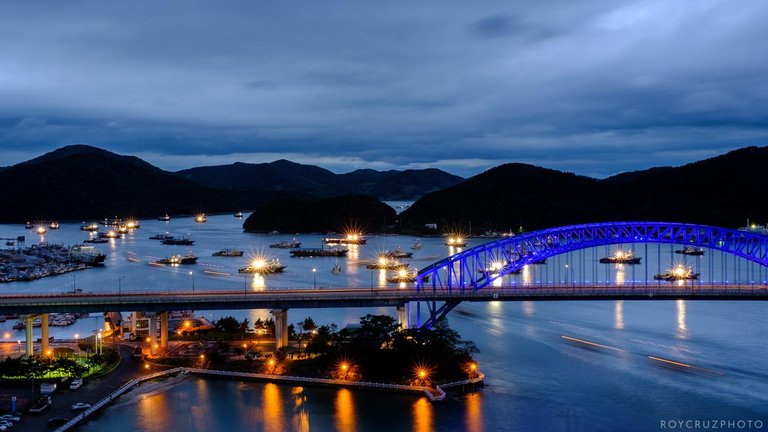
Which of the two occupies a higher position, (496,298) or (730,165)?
(730,165)

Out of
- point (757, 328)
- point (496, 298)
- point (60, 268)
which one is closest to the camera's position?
point (496, 298)

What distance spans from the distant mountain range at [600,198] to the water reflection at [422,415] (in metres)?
97.3

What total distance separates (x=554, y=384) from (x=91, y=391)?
19834 millimetres

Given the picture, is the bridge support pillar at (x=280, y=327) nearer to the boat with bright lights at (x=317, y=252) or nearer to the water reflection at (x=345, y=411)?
the water reflection at (x=345, y=411)

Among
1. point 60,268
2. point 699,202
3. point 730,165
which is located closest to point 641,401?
point 60,268

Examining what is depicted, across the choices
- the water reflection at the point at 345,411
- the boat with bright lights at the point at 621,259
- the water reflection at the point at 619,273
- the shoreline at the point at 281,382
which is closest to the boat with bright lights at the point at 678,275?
the water reflection at the point at 619,273

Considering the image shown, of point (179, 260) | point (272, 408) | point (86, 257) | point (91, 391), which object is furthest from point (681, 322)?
point (86, 257)

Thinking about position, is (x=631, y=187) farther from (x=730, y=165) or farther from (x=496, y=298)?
(x=496, y=298)

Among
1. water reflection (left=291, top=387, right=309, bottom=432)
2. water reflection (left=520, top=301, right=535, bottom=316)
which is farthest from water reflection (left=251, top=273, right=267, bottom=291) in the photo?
water reflection (left=291, top=387, right=309, bottom=432)

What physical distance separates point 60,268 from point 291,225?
6438 cm

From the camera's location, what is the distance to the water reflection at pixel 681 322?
41750 millimetres

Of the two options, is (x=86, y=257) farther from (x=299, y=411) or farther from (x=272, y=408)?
(x=299, y=411)

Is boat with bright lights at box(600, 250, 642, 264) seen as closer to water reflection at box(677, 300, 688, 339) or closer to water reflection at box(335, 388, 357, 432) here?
water reflection at box(677, 300, 688, 339)

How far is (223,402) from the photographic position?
29.5 metres
